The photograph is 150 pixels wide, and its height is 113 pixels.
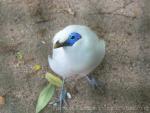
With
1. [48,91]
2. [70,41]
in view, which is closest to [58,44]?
[70,41]

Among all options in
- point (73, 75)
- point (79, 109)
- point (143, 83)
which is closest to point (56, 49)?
point (73, 75)

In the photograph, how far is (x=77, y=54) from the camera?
2.21 metres

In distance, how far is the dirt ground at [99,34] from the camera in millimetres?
2539

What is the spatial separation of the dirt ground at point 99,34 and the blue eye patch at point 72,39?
1.61 ft

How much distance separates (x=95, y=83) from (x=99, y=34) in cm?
34

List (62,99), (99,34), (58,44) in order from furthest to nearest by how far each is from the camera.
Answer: (99,34) → (62,99) → (58,44)

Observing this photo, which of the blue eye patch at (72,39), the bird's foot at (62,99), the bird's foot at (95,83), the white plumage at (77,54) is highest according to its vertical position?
the blue eye patch at (72,39)

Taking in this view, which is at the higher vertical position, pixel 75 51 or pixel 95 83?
pixel 75 51

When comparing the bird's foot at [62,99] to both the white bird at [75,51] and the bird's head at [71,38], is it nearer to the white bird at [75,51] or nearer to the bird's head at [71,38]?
the white bird at [75,51]

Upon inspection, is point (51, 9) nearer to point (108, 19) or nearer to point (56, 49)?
point (108, 19)

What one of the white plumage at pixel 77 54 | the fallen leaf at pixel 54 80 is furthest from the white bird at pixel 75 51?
the fallen leaf at pixel 54 80

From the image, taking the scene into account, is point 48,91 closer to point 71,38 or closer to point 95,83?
point 95,83

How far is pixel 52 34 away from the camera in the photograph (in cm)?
279

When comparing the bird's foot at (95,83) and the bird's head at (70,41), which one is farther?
the bird's foot at (95,83)
